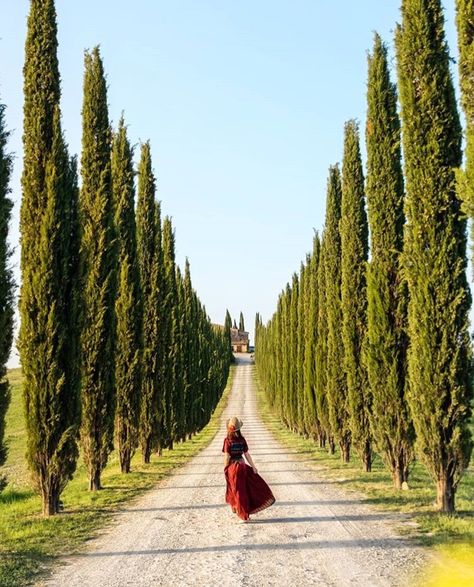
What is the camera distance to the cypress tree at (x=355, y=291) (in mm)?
16547

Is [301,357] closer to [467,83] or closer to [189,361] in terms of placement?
[189,361]

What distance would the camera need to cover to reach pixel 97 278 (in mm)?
15359

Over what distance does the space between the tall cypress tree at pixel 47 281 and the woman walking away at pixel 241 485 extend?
3.33 meters

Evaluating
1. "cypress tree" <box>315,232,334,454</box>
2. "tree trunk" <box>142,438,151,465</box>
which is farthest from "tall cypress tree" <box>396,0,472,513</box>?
"cypress tree" <box>315,232,334,454</box>

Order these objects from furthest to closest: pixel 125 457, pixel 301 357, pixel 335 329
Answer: pixel 301 357
pixel 335 329
pixel 125 457

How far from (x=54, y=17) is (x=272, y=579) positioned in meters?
11.7

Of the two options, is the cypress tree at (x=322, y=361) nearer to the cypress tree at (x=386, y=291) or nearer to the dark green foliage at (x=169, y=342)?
the dark green foliage at (x=169, y=342)

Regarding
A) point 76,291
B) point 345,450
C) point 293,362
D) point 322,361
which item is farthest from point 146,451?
point 293,362

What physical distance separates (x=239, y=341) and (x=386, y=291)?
14430 centimetres

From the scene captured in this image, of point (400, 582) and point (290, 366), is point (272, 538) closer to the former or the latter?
point (400, 582)

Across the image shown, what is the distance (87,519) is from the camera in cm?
1042

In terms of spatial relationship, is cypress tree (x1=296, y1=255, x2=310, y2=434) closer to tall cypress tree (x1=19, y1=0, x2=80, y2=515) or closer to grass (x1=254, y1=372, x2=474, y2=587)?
grass (x1=254, y1=372, x2=474, y2=587)

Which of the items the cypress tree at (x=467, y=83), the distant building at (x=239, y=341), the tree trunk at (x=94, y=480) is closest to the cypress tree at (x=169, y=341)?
the tree trunk at (x=94, y=480)

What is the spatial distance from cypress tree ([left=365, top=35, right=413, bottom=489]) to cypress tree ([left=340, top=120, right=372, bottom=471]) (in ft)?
9.31
